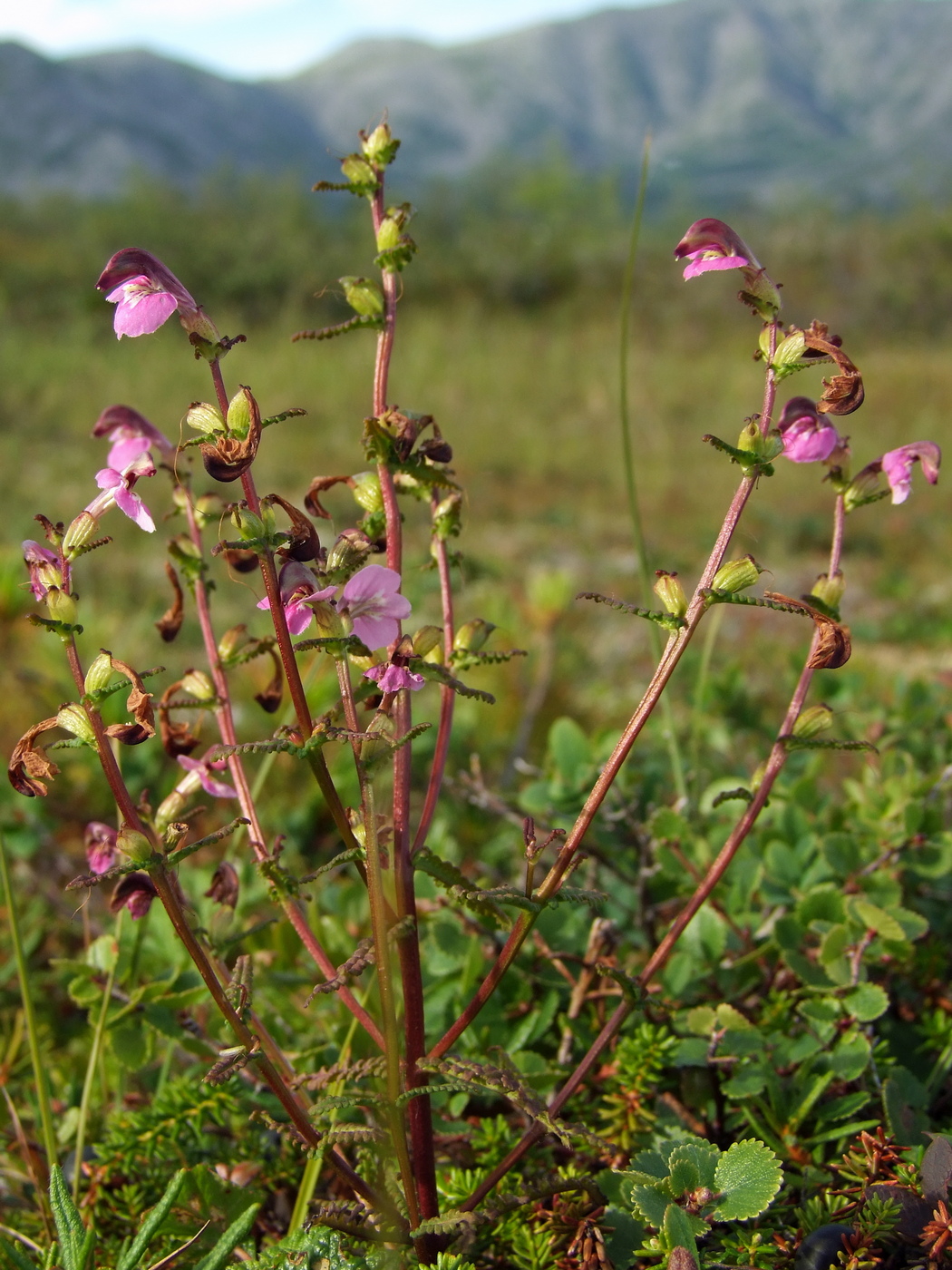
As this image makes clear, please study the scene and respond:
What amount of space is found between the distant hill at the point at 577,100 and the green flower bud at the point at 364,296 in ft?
203

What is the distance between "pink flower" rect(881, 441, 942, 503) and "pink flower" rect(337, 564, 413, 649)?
451 mm

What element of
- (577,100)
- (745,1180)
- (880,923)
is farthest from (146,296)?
(577,100)

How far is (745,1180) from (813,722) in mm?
398

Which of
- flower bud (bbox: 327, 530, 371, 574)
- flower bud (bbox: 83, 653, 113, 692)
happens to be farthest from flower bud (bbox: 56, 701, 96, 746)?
flower bud (bbox: 327, 530, 371, 574)

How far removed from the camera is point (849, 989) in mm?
1101

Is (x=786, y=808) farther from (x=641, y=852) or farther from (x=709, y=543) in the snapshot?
(x=709, y=543)

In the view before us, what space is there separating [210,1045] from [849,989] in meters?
0.75

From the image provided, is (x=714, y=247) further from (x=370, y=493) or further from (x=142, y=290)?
(x=142, y=290)

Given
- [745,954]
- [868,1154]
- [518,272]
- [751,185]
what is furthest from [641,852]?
[751,185]

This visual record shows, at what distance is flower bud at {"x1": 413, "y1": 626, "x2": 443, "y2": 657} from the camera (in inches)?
33.0

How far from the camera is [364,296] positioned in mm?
827

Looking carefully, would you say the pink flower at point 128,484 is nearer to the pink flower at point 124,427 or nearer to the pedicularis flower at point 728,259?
the pink flower at point 124,427

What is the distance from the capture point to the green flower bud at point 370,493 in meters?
0.85

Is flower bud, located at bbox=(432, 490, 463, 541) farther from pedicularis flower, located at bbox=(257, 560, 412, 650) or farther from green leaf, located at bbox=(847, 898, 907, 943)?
green leaf, located at bbox=(847, 898, 907, 943)
